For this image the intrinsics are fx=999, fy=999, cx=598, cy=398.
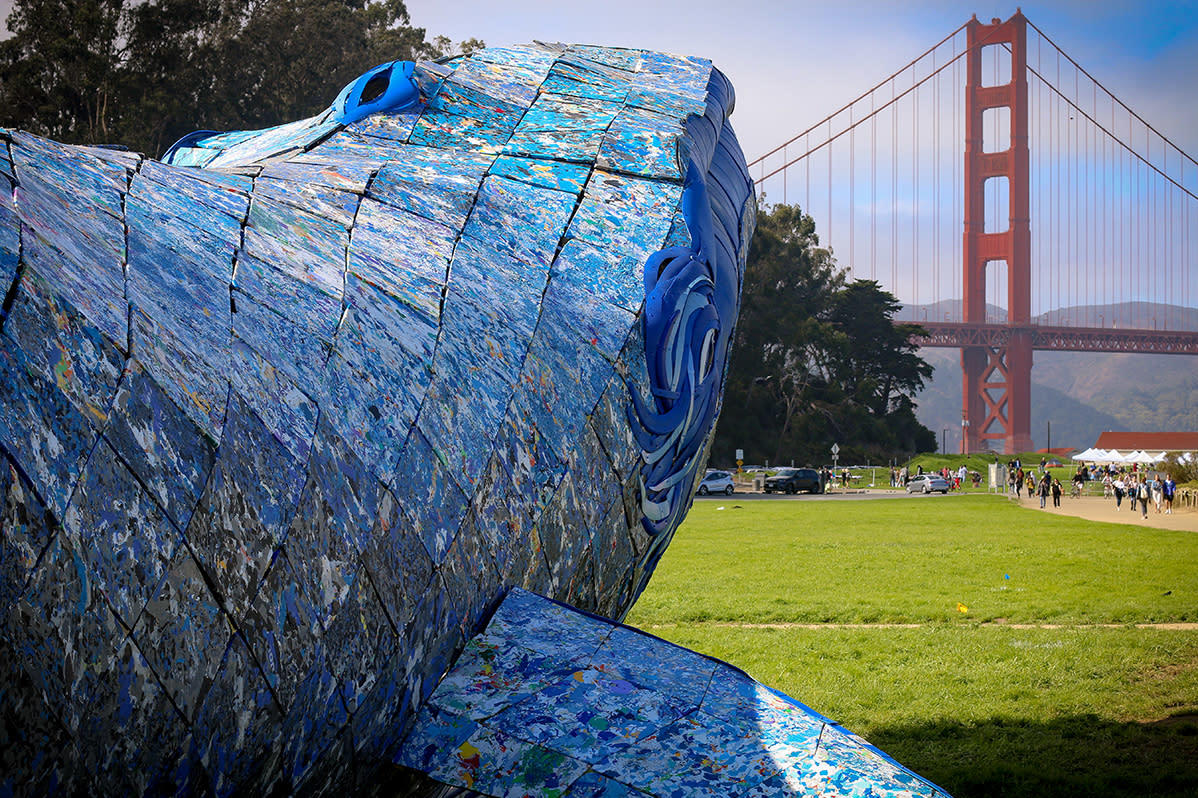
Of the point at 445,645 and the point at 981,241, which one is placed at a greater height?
the point at 981,241

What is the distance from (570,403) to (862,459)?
64.2m

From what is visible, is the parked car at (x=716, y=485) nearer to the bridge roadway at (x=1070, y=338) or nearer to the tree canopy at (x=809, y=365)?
the tree canopy at (x=809, y=365)

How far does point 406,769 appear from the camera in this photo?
233cm

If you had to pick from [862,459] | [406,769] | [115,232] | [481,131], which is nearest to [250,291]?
[115,232]

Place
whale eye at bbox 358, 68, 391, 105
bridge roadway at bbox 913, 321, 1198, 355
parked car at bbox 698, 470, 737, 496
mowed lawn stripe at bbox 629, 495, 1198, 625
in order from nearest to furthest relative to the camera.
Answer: whale eye at bbox 358, 68, 391, 105
mowed lawn stripe at bbox 629, 495, 1198, 625
parked car at bbox 698, 470, 737, 496
bridge roadway at bbox 913, 321, 1198, 355

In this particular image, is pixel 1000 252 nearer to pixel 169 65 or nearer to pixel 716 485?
pixel 716 485

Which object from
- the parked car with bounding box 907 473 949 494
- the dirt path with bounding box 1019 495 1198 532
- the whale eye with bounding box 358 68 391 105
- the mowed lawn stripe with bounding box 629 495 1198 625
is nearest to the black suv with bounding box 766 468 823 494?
the parked car with bounding box 907 473 949 494

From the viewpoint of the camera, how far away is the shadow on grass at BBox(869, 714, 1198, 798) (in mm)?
5359

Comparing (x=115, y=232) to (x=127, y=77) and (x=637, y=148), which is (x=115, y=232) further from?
(x=127, y=77)

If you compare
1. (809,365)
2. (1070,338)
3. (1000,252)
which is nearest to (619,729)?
(809,365)

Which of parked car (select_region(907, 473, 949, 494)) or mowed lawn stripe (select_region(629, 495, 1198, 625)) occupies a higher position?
→ mowed lawn stripe (select_region(629, 495, 1198, 625))

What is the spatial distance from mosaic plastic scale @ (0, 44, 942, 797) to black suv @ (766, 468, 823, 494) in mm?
41143

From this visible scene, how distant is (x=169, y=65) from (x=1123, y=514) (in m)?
37.4

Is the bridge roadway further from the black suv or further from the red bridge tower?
the black suv
